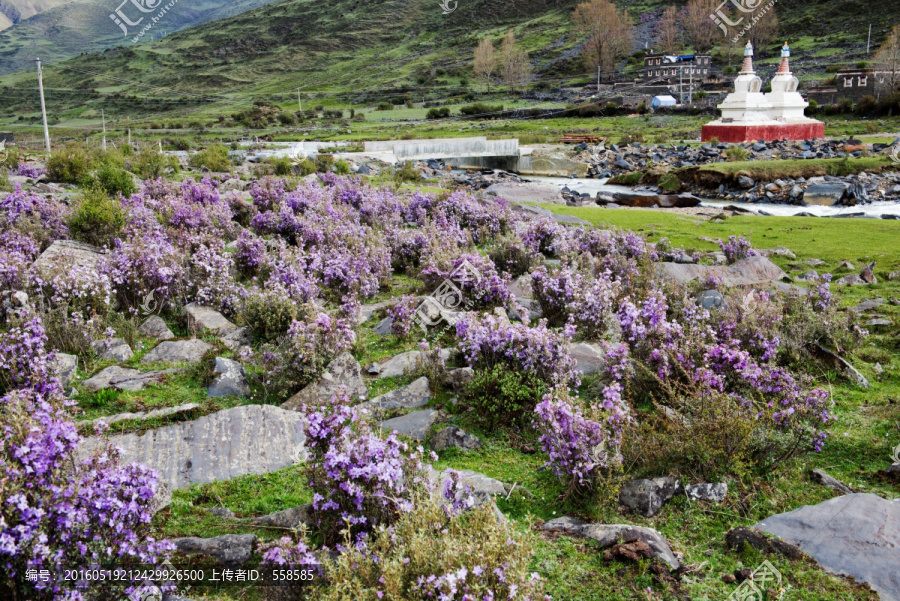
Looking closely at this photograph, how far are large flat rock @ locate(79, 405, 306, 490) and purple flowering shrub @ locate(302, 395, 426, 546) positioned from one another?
1426 millimetres

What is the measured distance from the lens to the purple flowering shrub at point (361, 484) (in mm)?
4090

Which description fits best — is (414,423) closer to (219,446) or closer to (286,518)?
(219,446)

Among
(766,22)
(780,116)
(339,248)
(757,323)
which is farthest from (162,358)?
(766,22)

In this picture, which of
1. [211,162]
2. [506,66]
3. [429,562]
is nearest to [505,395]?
[429,562]

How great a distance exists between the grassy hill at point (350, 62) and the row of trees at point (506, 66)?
4080mm

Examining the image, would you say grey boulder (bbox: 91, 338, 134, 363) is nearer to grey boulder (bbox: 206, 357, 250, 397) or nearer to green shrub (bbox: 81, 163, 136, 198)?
grey boulder (bbox: 206, 357, 250, 397)

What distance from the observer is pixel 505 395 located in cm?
665

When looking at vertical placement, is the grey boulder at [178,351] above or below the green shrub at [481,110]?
below

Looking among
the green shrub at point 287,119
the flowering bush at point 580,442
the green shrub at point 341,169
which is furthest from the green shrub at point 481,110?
the flowering bush at point 580,442

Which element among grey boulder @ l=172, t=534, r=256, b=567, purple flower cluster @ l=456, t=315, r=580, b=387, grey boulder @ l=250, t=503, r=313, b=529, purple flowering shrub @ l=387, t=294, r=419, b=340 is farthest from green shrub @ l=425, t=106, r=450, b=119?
grey boulder @ l=172, t=534, r=256, b=567

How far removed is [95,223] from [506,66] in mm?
102637

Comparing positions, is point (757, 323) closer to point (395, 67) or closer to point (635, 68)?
point (635, 68)

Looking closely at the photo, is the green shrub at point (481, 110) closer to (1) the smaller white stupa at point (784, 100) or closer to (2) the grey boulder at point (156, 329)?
(1) the smaller white stupa at point (784, 100)

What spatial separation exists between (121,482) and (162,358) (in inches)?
175
